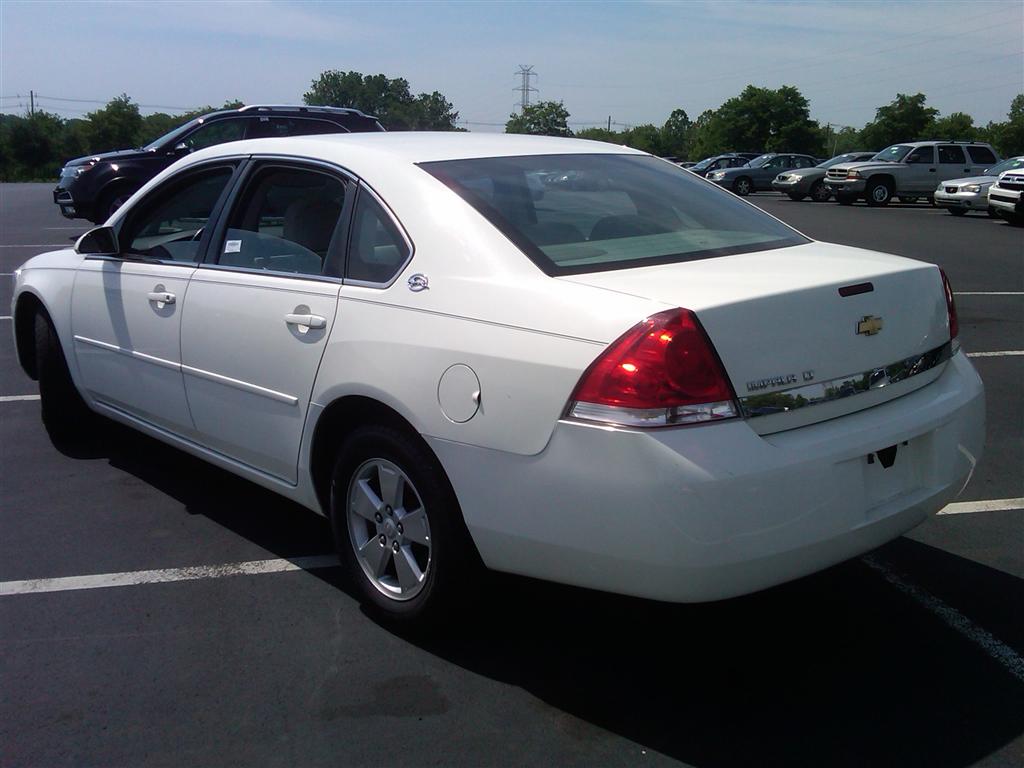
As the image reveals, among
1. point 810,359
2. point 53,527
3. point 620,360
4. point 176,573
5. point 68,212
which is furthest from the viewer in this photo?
point 68,212

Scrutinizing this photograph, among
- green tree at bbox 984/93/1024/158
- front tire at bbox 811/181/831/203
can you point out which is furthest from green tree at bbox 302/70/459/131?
green tree at bbox 984/93/1024/158

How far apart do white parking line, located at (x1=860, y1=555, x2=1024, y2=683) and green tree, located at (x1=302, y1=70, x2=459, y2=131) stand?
95.9 ft

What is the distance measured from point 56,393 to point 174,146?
10.1 m

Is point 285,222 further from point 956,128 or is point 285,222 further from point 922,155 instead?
point 956,128

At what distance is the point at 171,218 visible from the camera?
5.04 m

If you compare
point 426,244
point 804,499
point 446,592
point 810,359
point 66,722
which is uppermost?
point 426,244

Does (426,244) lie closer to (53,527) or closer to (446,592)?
(446,592)

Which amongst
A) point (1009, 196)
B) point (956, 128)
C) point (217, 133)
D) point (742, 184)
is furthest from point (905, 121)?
point (217, 133)

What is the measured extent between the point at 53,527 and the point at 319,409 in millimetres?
1776

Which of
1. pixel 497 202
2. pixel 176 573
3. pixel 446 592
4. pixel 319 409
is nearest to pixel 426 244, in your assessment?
pixel 497 202

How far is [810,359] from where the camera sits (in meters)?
2.99

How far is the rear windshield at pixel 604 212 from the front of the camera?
342cm

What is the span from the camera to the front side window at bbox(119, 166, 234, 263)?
4699mm

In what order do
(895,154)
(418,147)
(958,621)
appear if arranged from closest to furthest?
(958,621) → (418,147) → (895,154)
